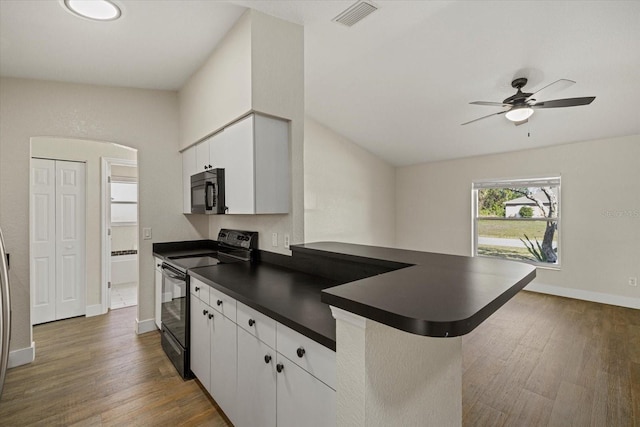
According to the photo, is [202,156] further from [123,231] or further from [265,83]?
[123,231]

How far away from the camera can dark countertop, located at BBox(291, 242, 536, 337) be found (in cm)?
79

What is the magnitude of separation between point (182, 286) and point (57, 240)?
2504mm

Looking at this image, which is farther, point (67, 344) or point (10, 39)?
point (67, 344)

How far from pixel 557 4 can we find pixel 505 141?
2.80 m

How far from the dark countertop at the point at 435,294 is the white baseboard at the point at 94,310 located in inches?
162

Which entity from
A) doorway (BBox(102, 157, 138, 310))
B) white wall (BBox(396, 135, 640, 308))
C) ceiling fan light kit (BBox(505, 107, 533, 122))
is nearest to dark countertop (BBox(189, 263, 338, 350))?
ceiling fan light kit (BBox(505, 107, 533, 122))

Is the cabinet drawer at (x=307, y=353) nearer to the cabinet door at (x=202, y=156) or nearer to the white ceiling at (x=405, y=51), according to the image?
the cabinet door at (x=202, y=156)

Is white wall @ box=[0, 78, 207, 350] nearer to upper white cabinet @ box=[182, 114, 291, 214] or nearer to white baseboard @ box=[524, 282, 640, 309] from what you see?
upper white cabinet @ box=[182, 114, 291, 214]

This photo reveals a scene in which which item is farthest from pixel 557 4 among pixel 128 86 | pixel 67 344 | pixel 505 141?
pixel 67 344

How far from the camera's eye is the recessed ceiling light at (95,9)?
1.90 m

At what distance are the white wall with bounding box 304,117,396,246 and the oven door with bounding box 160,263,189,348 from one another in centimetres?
280

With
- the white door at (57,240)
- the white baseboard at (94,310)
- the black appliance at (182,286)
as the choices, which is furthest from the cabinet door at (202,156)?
the white baseboard at (94,310)

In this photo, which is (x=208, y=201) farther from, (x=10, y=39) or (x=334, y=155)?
(x=334, y=155)

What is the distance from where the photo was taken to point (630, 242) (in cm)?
425
